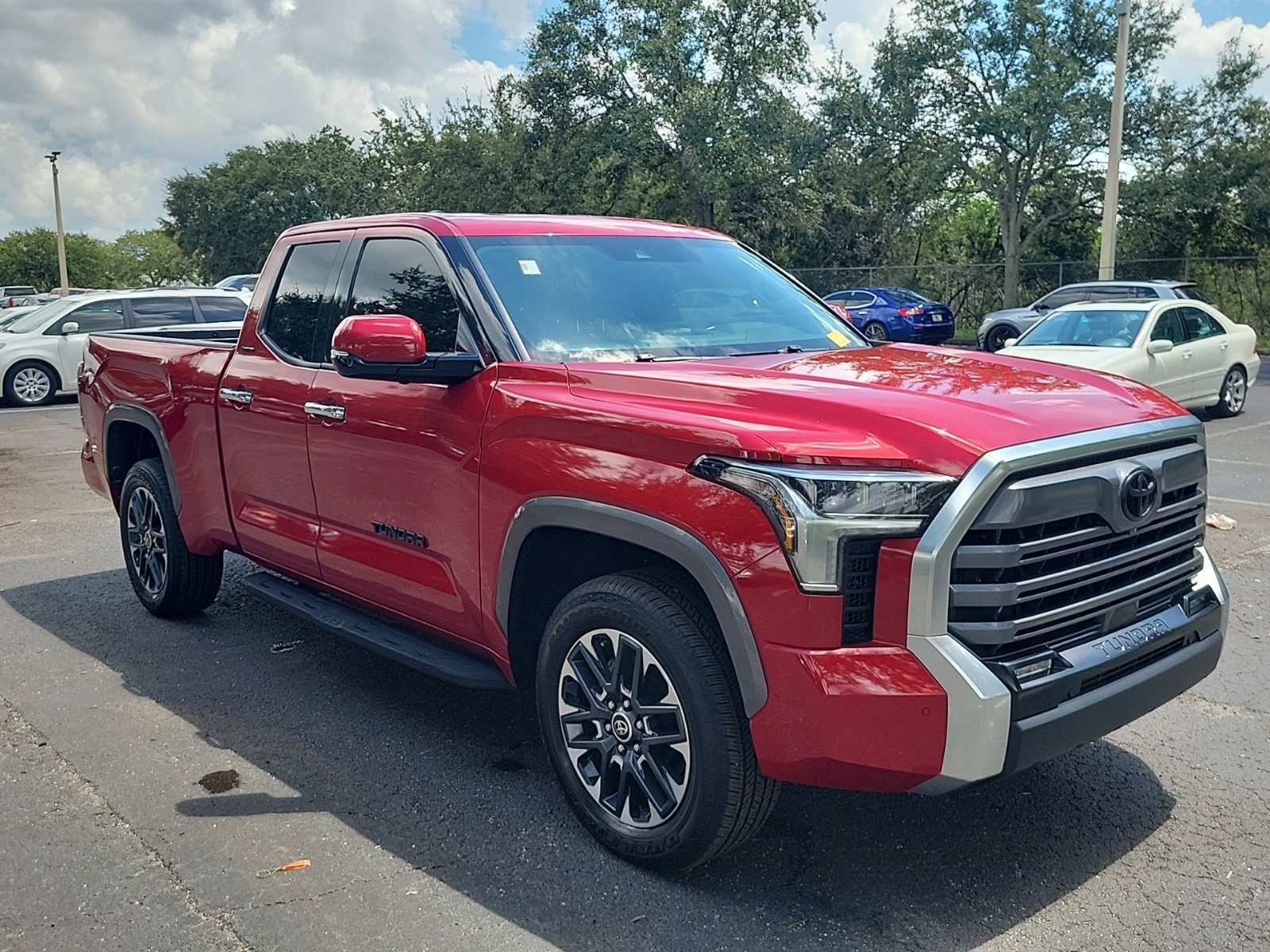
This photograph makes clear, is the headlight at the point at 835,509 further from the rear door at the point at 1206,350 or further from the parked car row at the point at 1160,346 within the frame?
the rear door at the point at 1206,350

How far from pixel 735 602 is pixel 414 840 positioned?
1.39m

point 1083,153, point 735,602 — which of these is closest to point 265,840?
point 735,602

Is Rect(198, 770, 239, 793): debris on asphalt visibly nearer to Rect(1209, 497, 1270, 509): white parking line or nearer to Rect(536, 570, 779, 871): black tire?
Rect(536, 570, 779, 871): black tire

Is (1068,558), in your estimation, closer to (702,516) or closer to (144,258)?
(702,516)

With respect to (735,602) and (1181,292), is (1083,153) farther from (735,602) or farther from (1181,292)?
(735,602)

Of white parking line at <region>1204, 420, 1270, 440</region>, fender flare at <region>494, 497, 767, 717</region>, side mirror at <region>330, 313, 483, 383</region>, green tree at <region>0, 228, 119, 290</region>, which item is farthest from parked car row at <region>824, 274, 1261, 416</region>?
green tree at <region>0, 228, 119, 290</region>

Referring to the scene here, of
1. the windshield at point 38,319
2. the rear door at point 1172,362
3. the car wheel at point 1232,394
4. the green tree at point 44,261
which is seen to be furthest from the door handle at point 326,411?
the green tree at point 44,261

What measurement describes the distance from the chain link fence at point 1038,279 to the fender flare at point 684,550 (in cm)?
2670

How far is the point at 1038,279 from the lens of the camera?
3331cm

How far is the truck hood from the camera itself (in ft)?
9.59

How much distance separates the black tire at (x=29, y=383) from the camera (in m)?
17.4

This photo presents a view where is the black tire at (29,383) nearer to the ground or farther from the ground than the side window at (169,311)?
nearer to the ground

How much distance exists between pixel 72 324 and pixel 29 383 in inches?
42.6

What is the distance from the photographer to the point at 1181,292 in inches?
797
